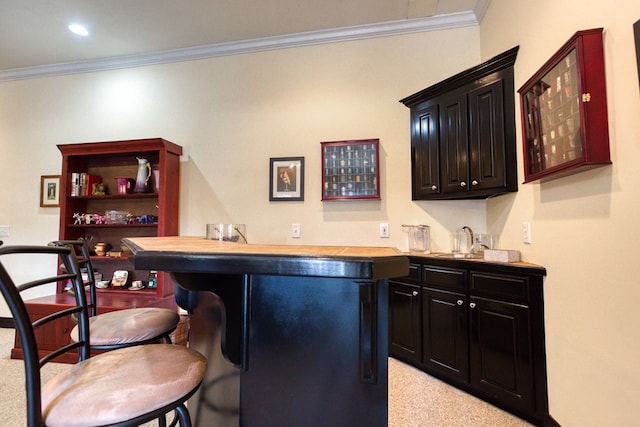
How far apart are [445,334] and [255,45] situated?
10.7ft

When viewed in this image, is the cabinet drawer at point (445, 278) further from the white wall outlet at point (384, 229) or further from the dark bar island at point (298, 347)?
the dark bar island at point (298, 347)

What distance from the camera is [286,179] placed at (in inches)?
122

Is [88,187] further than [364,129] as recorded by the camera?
Yes

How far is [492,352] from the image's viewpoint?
1931 mm

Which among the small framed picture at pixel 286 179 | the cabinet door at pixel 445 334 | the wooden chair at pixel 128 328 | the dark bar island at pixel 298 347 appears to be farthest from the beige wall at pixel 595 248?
the wooden chair at pixel 128 328

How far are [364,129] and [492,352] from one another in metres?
2.11

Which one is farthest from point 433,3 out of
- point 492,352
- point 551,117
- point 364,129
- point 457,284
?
point 492,352

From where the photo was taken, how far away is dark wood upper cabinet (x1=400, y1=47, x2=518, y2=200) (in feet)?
6.96

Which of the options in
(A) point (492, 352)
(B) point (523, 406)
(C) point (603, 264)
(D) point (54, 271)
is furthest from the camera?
(D) point (54, 271)

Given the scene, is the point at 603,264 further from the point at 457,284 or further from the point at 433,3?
the point at 433,3

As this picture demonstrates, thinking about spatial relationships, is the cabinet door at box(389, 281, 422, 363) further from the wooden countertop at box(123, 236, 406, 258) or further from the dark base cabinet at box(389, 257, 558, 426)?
the wooden countertop at box(123, 236, 406, 258)

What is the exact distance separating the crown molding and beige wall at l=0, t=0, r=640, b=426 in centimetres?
7

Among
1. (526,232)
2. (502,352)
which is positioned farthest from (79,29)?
(502,352)

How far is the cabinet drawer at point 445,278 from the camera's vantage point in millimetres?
2123
